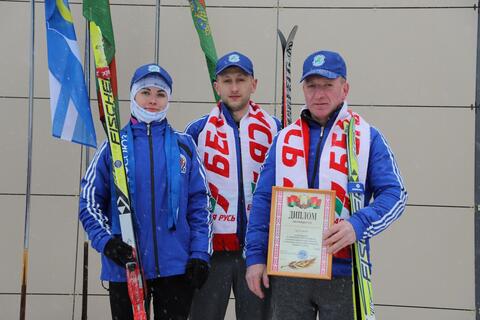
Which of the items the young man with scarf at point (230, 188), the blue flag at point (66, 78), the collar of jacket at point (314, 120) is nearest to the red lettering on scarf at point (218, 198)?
the young man with scarf at point (230, 188)

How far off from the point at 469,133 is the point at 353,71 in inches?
41.2

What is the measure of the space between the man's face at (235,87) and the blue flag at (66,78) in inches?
50.8

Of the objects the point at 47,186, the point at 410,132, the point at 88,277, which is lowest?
the point at 88,277

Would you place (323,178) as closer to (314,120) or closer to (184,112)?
(314,120)

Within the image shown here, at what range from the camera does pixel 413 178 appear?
502cm

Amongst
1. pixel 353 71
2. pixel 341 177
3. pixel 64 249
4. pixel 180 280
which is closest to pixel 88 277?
pixel 64 249

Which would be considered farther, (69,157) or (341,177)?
(69,157)

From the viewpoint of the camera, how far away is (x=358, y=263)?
256 centimetres

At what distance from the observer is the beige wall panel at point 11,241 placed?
16.8 feet

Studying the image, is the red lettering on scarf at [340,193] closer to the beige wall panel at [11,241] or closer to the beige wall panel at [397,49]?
the beige wall panel at [397,49]

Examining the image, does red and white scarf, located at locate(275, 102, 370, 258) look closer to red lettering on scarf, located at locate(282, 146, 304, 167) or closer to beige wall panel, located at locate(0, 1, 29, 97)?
red lettering on scarf, located at locate(282, 146, 304, 167)

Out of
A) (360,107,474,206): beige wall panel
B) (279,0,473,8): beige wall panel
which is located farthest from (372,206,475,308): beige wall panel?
(279,0,473,8): beige wall panel

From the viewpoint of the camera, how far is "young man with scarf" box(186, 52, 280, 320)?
10.8 feet

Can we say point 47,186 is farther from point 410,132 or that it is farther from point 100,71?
point 410,132
